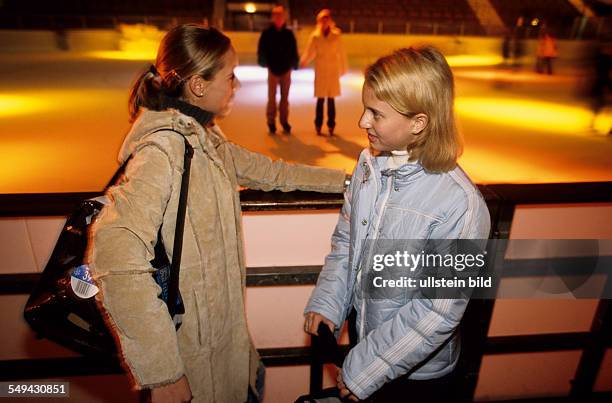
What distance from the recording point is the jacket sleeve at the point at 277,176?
1.36m

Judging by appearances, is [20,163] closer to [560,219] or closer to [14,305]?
[14,305]

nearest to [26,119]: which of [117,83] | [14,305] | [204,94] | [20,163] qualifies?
[20,163]

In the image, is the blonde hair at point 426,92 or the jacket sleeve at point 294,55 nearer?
the blonde hair at point 426,92

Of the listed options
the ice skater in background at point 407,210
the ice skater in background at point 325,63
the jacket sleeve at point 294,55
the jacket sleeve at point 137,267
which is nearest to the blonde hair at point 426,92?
the ice skater in background at point 407,210

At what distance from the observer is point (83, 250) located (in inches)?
37.6

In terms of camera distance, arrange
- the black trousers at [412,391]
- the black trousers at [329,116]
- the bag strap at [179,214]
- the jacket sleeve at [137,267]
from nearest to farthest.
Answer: the jacket sleeve at [137,267] < the bag strap at [179,214] < the black trousers at [412,391] < the black trousers at [329,116]

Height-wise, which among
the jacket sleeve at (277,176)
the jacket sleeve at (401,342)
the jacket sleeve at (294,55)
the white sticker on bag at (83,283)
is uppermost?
the jacket sleeve at (294,55)

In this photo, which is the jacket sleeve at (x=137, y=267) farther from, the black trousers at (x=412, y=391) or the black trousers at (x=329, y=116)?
the black trousers at (x=329, y=116)

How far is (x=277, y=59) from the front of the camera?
18.9 ft

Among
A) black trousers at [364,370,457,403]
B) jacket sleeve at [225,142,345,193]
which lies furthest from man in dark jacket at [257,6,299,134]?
black trousers at [364,370,457,403]

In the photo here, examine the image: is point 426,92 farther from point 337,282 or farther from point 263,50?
point 263,50

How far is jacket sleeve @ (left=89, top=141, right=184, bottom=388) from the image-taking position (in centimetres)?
88

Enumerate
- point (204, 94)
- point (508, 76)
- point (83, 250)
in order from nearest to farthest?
point (83, 250) → point (204, 94) → point (508, 76)

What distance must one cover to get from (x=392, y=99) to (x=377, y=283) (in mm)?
459
